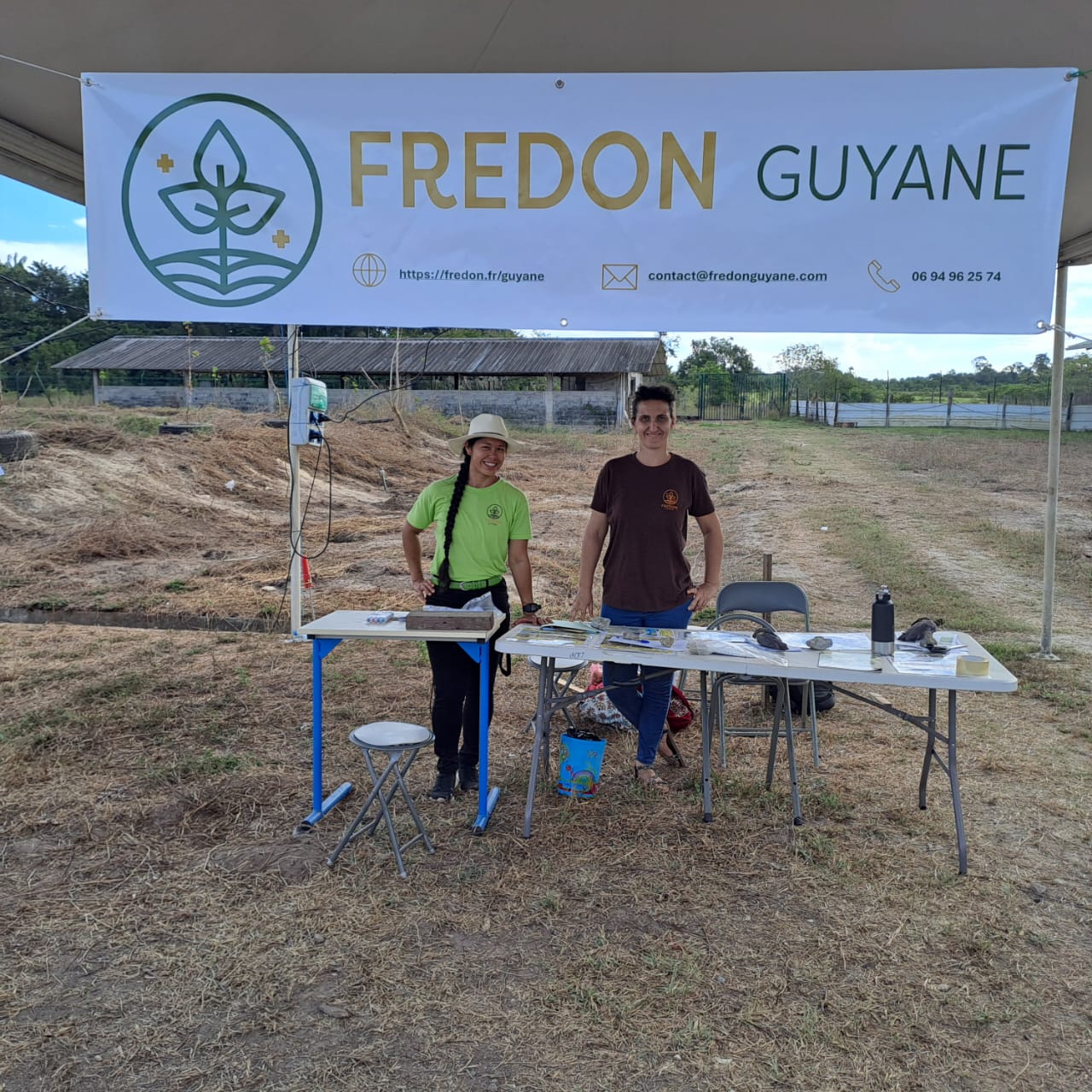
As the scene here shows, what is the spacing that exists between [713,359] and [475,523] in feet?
105

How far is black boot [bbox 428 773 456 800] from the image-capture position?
391cm

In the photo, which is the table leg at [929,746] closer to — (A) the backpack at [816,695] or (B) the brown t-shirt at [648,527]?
(A) the backpack at [816,695]

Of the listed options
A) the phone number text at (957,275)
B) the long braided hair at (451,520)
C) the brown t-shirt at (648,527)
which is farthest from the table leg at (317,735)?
the phone number text at (957,275)

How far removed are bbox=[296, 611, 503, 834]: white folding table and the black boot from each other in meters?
0.21

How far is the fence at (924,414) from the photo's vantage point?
25.2 metres

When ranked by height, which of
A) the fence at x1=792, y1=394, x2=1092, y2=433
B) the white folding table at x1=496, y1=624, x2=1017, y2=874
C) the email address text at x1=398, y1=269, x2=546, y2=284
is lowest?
the white folding table at x1=496, y1=624, x2=1017, y2=874

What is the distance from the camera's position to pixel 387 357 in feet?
81.1

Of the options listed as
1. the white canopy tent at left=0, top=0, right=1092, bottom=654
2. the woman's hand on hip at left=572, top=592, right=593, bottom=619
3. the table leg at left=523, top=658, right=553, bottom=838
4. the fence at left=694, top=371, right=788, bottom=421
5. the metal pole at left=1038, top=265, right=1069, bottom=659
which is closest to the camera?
the white canopy tent at left=0, top=0, right=1092, bottom=654

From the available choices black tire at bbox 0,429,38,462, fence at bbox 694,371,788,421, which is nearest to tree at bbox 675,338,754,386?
fence at bbox 694,371,788,421

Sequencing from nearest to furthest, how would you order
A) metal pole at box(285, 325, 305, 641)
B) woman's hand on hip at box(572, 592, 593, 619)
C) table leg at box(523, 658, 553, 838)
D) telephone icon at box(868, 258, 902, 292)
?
telephone icon at box(868, 258, 902, 292) < table leg at box(523, 658, 553, 838) < woman's hand on hip at box(572, 592, 593, 619) < metal pole at box(285, 325, 305, 641)

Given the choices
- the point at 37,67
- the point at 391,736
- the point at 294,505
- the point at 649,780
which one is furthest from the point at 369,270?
the point at 294,505

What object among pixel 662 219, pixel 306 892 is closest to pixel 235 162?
pixel 662 219

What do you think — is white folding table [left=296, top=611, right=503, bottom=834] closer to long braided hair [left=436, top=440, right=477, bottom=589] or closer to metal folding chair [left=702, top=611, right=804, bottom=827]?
long braided hair [left=436, top=440, right=477, bottom=589]

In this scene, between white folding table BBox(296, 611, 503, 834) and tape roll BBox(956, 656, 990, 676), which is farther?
white folding table BBox(296, 611, 503, 834)
